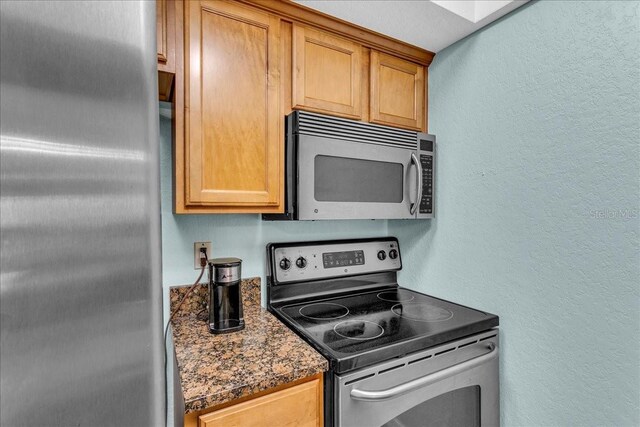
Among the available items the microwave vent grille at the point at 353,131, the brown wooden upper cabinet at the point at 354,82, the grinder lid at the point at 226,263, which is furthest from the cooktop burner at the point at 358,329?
the brown wooden upper cabinet at the point at 354,82

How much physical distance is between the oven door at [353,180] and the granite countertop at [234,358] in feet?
1.49

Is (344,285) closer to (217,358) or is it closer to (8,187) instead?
(217,358)

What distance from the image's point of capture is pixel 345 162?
4.18ft

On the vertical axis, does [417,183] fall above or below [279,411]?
above

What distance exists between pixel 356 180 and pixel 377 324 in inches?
23.2

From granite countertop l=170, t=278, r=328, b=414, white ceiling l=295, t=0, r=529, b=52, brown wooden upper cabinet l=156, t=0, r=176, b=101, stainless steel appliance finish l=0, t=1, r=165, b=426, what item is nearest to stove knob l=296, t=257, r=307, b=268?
granite countertop l=170, t=278, r=328, b=414

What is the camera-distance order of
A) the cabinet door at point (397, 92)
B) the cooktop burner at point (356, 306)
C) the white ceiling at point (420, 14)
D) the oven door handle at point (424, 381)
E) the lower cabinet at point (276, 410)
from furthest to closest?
1. the cabinet door at point (397, 92)
2. the white ceiling at point (420, 14)
3. the cooktop burner at point (356, 306)
4. the oven door handle at point (424, 381)
5. the lower cabinet at point (276, 410)

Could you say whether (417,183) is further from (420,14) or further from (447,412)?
(447,412)

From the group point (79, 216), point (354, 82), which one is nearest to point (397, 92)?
point (354, 82)

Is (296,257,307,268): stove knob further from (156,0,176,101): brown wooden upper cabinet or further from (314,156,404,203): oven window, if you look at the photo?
(156,0,176,101): brown wooden upper cabinet

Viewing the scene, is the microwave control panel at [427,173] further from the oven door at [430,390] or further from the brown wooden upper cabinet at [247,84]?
the oven door at [430,390]

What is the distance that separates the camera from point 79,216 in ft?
0.76

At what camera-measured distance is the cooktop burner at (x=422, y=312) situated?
48.7 inches

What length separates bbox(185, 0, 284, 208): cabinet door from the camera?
104cm
